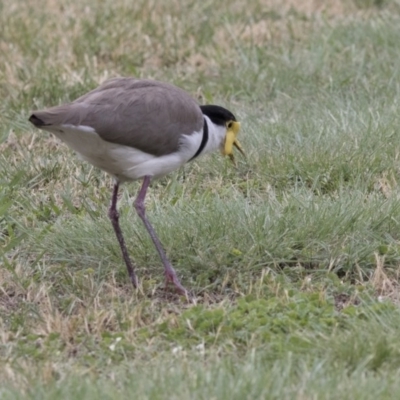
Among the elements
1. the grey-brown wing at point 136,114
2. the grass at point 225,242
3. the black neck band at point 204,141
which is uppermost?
the grey-brown wing at point 136,114

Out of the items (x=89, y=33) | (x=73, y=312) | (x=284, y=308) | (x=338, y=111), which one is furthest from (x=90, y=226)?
(x=89, y=33)

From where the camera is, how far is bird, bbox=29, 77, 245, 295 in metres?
4.71

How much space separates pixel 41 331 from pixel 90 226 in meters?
1.06

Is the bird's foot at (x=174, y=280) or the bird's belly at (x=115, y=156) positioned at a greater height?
the bird's belly at (x=115, y=156)

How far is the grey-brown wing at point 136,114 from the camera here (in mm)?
4699

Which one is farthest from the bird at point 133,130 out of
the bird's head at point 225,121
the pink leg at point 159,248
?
the bird's head at point 225,121

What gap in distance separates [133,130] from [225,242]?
0.79 meters

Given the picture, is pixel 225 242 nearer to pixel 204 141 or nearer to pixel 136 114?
pixel 204 141

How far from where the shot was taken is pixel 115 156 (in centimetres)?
486

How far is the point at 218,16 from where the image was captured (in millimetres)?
9398

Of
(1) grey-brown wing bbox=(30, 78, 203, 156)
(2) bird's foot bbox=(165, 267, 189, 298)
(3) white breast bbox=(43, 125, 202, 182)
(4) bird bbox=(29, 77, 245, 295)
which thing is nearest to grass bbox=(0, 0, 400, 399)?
(2) bird's foot bbox=(165, 267, 189, 298)

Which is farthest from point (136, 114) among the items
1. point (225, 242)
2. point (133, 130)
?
point (225, 242)

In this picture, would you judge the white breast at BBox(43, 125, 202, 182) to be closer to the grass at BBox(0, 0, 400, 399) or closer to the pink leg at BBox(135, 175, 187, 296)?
the pink leg at BBox(135, 175, 187, 296)

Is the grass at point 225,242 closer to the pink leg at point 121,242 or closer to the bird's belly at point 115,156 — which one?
the pink leg at point 121,242
